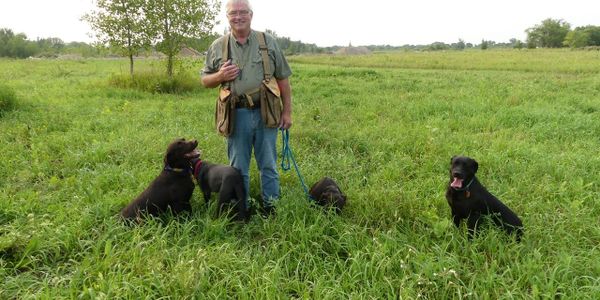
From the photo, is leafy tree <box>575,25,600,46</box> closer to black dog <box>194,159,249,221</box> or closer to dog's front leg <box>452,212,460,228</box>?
dog's front leg <box>452,212,460,228</box>

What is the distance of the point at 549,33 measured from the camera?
3573 inches

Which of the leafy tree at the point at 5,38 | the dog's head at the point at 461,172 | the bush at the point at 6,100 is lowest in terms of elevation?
the dog's head at the point at 461,172

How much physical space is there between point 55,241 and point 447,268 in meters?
3.10

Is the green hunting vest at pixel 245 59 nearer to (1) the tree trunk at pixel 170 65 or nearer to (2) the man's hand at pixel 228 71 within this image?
(2) the man's hand at pixel 228 71

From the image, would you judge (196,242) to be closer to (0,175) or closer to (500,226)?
(500,226)

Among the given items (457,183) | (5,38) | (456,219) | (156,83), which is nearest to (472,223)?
(456,219)

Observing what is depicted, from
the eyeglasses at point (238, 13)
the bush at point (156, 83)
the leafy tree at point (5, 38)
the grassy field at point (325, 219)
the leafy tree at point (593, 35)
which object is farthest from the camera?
the leafy tree at point (593, 35)

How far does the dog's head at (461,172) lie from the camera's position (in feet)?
10.4

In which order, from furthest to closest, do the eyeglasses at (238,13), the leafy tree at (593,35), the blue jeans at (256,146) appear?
1. the leafy tree at (593,35)
2. the blue jeans at (256,146)
3. the eyeglasses at (238,13)

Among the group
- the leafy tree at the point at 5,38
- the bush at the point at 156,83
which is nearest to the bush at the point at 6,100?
the bush at the point at 156,83

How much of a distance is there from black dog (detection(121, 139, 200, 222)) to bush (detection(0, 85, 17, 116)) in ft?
20.7

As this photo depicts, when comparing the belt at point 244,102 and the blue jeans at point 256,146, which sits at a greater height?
the belt at point 244,102

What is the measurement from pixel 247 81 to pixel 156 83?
941 centimetres

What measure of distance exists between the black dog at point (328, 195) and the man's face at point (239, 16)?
1.79 meters
